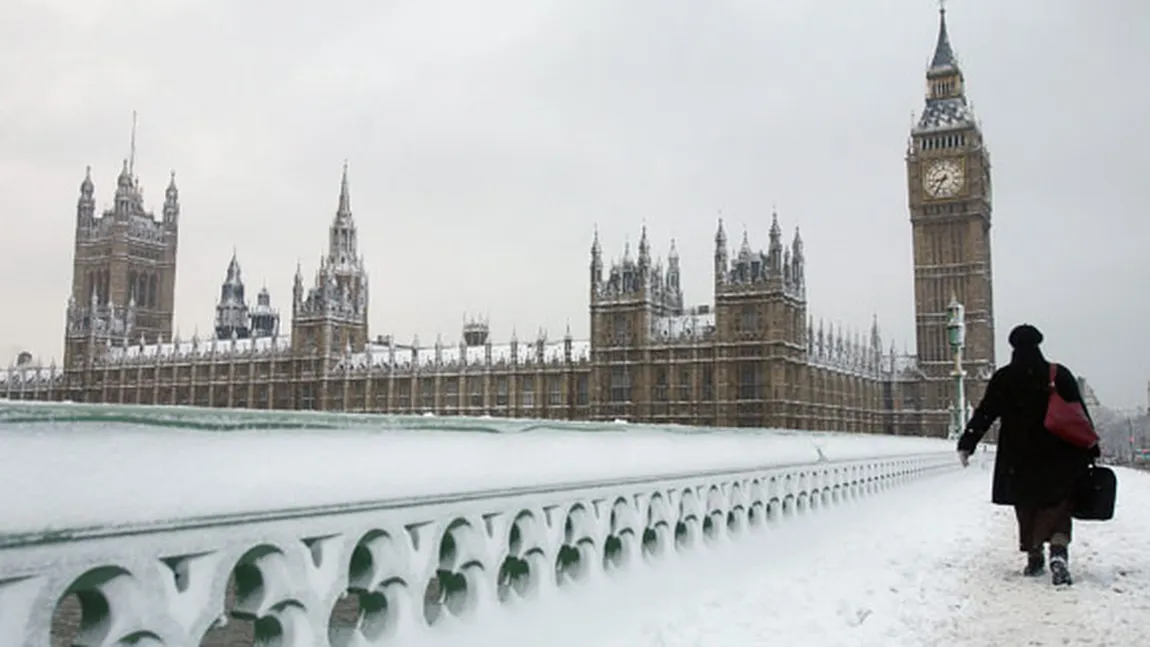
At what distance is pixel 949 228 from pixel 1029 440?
6881 centimetres

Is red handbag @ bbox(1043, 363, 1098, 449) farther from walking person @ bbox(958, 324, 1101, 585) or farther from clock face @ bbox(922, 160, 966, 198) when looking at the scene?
clock face @ bbox(922, 160, 966, 198)

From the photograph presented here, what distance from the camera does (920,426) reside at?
63.3m

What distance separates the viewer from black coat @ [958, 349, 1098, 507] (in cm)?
690

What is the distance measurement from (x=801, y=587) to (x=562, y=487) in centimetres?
286

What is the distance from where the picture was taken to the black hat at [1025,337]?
24.3 feet

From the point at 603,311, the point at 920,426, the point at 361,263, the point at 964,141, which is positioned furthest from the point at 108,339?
the point at 964,141

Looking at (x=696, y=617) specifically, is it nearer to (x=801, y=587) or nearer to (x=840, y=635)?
(x=840, y=635)

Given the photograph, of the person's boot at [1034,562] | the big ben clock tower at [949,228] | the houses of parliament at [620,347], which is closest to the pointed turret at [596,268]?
the houses of parliament at [620,347]

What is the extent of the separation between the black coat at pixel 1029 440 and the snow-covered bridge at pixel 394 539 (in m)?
0.85

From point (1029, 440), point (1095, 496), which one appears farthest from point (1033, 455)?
point (1095, 496)

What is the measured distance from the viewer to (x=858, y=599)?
19.7 ft

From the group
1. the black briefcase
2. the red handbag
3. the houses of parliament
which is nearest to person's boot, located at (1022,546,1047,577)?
the black briefcase

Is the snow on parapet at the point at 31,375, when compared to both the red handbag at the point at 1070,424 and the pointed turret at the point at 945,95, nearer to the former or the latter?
the pointed turret at the point at 945,95

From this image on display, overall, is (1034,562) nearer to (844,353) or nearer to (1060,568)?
(1060,568)
